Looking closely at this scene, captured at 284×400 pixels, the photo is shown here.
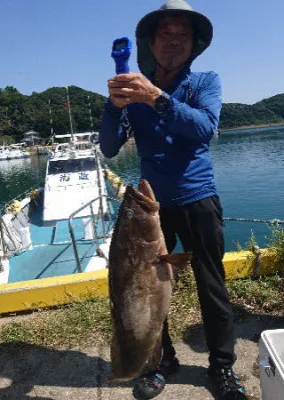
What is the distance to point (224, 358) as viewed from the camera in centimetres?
290

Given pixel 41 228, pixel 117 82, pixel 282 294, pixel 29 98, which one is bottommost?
pixel 41 228

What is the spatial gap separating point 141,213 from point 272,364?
1.12 meters

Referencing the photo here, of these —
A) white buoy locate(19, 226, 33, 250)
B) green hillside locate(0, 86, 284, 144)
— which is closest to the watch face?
white buoy locate(19, 226, 33, 250)

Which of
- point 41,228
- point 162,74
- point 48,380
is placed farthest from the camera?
point 41,228

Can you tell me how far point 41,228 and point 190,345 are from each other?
11.7m

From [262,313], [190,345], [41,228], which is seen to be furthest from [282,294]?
[41,228]

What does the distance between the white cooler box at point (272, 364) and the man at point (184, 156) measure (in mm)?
573

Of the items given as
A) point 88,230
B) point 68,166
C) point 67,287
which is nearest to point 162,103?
point 67,287

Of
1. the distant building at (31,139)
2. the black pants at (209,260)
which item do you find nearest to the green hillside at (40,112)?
the distant building at (31,139)

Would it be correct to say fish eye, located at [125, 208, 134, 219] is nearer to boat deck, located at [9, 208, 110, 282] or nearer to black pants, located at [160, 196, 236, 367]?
black pants, located at [160, 196, 236, 367]

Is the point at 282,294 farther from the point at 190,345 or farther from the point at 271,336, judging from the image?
the point at 271,336

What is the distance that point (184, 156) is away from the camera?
2.76 meters

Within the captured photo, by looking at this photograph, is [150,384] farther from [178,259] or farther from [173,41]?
[173,41]

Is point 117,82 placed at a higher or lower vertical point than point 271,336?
higher
